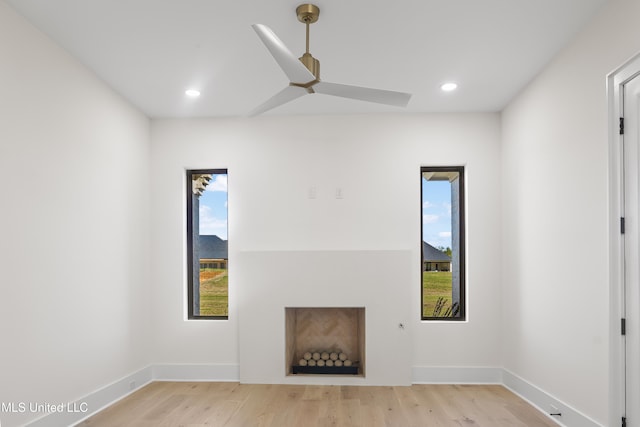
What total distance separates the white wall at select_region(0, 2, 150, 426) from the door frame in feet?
11.1

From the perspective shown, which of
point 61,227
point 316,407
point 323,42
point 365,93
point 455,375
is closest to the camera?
point 365,93

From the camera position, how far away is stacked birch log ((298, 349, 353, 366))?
4.28 metres

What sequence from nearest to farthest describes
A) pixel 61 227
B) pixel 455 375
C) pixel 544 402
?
pixel 61 227 < pixel 544 402 < pixel 455 375

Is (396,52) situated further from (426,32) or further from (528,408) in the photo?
(528,408)

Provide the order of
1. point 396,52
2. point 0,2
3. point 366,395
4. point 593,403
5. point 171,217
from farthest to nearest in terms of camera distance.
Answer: point 171,217 < point 366,395 < point 396,52 < point 593,403 < point 0,2

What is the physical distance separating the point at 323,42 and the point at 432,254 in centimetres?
245

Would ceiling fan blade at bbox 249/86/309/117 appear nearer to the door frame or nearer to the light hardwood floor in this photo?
the door frame

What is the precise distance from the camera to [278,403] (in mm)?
3582

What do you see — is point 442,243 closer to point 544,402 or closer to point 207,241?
point 544,402

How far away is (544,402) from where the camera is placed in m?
3.27

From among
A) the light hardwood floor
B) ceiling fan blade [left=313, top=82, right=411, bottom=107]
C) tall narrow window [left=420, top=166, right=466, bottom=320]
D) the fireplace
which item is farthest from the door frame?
the fireplace

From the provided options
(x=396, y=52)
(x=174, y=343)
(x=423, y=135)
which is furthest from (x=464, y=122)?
(x=174, y=343)

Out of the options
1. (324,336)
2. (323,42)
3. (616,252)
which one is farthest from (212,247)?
(616,252)

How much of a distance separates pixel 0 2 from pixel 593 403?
4.10 meters
